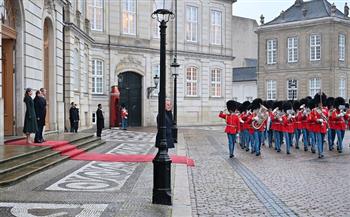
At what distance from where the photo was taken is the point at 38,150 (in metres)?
13.7

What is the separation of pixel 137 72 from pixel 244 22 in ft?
128

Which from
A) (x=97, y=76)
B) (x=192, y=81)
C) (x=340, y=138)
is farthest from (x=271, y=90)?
(x=340, y=138)

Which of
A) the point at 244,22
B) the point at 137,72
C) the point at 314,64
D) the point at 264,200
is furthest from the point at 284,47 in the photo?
the point at 264,200

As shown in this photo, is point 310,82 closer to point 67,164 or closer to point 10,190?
point 67,164

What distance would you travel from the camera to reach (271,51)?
62156mm

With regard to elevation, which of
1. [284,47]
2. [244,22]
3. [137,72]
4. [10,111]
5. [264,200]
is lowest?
[264,200]

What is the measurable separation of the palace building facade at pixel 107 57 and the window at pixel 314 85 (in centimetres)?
1702

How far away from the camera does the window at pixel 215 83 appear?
43969 millimetres

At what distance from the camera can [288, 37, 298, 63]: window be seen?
5991cm

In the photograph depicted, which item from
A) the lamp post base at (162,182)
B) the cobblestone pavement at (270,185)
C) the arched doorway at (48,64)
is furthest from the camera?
the arched doorway at (48,64)

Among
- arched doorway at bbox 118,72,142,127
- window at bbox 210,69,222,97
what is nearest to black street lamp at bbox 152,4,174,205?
arched doorway at bbox 118,72,142,127

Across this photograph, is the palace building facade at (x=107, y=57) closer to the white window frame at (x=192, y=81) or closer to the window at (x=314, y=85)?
the white window frame at (x=192, y=81)

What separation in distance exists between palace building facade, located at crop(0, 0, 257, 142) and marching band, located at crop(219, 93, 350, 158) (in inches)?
243

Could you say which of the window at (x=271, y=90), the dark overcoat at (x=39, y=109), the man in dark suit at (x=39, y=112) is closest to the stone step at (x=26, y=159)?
the man in dark suit at (x=39, y=112)
